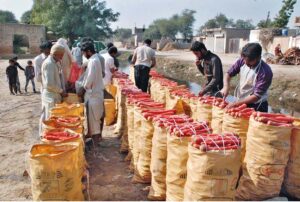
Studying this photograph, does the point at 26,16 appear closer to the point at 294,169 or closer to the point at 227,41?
the point at 227,41

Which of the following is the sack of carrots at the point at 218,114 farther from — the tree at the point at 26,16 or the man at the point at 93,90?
the tree at the point at 26,16

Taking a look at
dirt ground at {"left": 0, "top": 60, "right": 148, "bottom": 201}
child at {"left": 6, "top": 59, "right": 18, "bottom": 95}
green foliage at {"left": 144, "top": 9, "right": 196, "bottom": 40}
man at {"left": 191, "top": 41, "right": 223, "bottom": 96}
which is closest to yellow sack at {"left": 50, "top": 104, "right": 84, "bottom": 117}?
dirt ground at {"left": 0, "top": 60, "right": 148, "bottom": 201}

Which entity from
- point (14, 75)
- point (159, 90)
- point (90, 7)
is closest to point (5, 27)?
point (90, 7)

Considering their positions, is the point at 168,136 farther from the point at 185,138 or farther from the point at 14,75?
the point at 14,75

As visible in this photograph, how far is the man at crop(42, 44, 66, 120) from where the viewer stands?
495 centimetres

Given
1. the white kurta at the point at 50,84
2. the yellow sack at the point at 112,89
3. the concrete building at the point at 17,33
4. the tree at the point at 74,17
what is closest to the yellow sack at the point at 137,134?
the white kurta at the point at 50,84

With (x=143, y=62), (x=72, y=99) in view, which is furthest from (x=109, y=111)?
(x=72, y=99)

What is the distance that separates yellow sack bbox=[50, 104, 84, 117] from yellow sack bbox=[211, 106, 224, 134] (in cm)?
215

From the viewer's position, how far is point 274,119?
3.45m

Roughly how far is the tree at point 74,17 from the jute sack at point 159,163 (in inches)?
1346

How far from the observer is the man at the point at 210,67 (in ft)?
17.1

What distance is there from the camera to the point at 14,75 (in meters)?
11.7

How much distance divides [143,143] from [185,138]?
1079 millimetres

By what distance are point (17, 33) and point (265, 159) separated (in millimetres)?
30382
